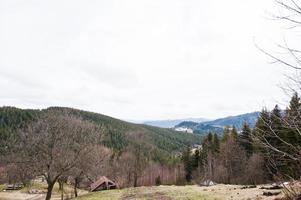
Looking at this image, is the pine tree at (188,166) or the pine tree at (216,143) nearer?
the pine tree at (216,143)

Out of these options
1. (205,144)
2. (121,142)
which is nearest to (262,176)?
(205,144)

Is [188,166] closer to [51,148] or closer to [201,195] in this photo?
[201,195]

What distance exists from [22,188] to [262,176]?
64.5m

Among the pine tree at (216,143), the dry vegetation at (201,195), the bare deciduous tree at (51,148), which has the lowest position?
the dry vegetation at (201,195)

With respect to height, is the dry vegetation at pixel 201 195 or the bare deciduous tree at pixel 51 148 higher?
the bare deciduous tree at pixel 51 148

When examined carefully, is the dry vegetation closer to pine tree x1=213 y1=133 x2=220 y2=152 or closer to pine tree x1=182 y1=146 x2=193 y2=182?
pine tree x1=213 y1=133 x2=220 y2=152

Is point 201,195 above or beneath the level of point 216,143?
beneath

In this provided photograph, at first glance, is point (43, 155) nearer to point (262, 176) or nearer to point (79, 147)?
point (79, 147)

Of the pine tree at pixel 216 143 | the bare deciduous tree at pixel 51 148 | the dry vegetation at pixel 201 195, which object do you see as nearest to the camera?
the dry vegetation at pixel 201 195

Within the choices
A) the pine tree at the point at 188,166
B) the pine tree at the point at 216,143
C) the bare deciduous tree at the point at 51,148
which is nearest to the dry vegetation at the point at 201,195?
the bare deciduous tree at the point at 51,148

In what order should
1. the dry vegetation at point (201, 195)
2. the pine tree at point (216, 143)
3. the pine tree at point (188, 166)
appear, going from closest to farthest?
the dry vegetation at point (201, 195)
the pine tree at point (216, 143)
the pine tree at point (188, 166)

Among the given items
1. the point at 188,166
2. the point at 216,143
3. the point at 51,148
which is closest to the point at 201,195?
the point at 51,148

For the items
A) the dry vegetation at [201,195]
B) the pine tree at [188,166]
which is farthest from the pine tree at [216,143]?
the dry vegetation at [201,195]

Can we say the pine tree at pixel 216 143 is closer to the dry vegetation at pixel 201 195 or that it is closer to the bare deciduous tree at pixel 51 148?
the dry vegetation at pixel 201 195
